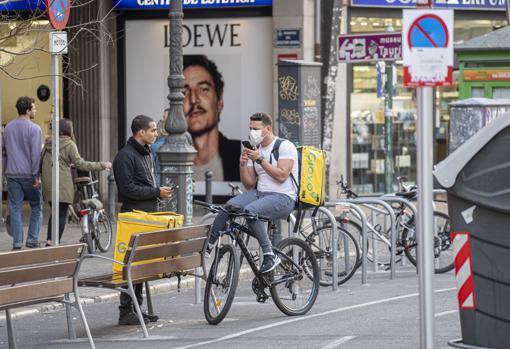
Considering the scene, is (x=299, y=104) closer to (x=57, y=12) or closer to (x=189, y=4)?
(x=57, y=12)

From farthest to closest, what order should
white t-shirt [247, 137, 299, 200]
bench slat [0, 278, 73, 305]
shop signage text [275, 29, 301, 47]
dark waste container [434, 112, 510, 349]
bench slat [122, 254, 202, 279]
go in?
shop signage text [275, 29, 301, 47] < white t-shirt [247, 137, 299, 200] < bench slat [122, 254, 202, 279] < bench slat [0, 278, 73, 305] < dark waste container [434, 112, 510, 349]

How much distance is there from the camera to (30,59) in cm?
2419

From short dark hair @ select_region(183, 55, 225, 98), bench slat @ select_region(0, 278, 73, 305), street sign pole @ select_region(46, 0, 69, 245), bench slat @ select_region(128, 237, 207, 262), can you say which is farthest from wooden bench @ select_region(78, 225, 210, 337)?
short dark hair @ select_region(183, 55, 225, 98)

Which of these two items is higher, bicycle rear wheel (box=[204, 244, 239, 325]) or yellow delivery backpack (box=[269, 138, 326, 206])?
yellow delivery backpack (box=[269, 138, 326, 206])

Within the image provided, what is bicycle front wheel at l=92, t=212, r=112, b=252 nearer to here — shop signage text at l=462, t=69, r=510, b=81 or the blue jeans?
the blue jeans

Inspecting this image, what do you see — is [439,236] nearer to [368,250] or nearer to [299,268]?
[368,250]

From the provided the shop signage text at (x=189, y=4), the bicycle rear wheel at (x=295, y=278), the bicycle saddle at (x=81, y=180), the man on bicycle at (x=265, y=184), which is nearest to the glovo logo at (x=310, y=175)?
the man on bicycle at (x=265, y=184)

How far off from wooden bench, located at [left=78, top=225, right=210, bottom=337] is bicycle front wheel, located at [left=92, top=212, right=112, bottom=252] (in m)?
5.49

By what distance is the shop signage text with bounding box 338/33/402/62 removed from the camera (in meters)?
18.0

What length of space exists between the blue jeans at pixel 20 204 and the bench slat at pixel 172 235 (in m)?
5.35

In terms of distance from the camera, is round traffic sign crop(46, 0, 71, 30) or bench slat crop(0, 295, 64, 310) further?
round traffic sign crop(46, 0, 71, 30)

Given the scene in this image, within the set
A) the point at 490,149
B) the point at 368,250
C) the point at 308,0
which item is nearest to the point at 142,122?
the point at 490,149

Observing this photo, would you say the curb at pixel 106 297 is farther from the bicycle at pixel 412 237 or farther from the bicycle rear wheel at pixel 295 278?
the bicycle rear wheel at pixel 295 278

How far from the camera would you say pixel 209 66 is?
76.9ft
